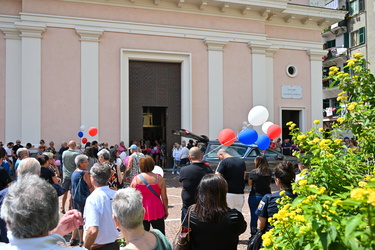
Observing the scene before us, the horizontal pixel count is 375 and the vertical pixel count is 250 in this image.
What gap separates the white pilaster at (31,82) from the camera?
630 inches

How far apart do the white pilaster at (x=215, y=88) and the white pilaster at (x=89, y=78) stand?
587cm

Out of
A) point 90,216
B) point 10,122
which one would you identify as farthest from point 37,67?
point 90,216

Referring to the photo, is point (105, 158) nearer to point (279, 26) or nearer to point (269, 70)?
point (269, 70)

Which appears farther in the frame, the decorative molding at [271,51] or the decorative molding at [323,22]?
the decorative molding at [323,22]

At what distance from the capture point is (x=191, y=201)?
17.9 feet

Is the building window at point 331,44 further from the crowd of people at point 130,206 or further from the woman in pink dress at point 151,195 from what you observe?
the woman in pink dress at point 151,195

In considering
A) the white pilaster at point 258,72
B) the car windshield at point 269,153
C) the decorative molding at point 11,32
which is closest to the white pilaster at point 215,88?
the white pilaster at point 258,72

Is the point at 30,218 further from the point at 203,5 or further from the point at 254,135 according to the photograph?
the point at 203,5

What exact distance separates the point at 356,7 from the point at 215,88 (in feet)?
75.1

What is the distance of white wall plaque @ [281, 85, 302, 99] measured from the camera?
21.2 meters

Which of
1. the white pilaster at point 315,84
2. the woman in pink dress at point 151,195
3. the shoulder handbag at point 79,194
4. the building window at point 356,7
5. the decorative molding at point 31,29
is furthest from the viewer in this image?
the building window at point 356,7

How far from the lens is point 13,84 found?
53.3 feet

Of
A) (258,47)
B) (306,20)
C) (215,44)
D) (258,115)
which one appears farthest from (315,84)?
(258,115)

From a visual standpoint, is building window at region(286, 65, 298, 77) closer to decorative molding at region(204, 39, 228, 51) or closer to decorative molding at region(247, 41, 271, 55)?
decorative molding at region(247, 41, 271, 55)
